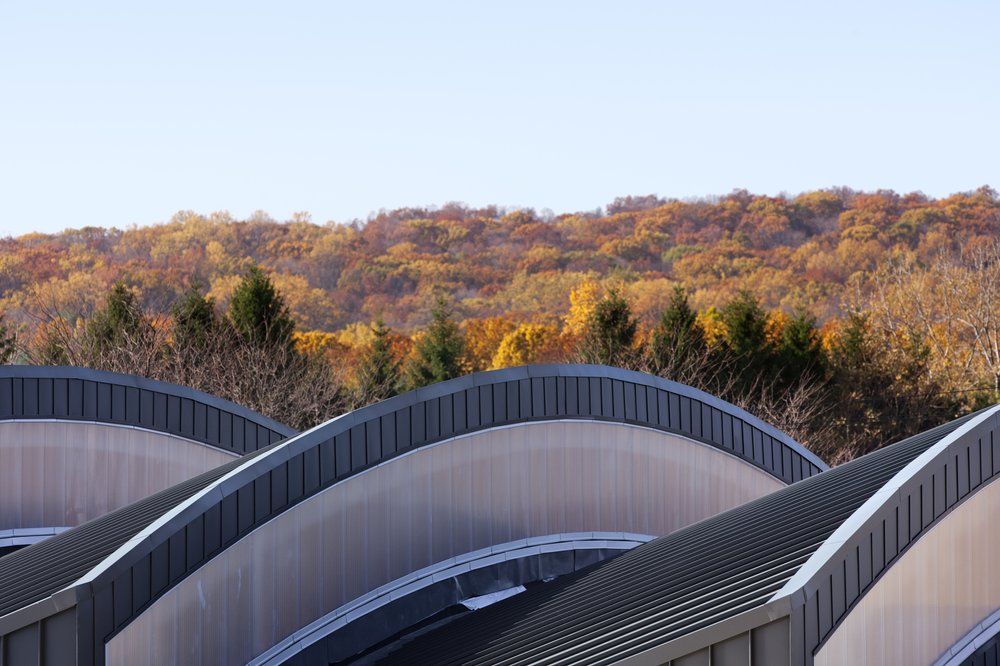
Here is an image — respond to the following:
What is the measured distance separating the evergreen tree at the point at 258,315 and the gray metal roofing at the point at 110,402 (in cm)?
2261

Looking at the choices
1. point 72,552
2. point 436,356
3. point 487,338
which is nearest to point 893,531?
point 72,552

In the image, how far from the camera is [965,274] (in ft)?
201

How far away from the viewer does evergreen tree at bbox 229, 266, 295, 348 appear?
42.1 meters

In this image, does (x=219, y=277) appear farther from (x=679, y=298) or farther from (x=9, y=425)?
(x=9, y=425)

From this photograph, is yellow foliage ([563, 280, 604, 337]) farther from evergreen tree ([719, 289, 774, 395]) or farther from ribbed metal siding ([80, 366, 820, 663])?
ribbed metal siding ([80, 366, 820, 663])

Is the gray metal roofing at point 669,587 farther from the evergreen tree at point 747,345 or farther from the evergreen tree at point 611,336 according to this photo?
the evergreen tree at point 747,345

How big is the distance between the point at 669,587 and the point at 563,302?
92.6m

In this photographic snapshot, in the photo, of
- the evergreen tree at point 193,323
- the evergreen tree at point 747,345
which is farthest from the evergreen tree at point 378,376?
the evergreen tree at point 747,345

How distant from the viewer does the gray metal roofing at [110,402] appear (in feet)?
59.4

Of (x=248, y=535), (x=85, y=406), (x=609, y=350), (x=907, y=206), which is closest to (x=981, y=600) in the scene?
(x=248, y=535)

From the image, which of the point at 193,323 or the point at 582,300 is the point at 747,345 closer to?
the point at 193,323

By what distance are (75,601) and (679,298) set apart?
123 feet

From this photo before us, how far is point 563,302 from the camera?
103 meters

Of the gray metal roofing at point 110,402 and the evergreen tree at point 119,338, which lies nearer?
the gray metal roofing at point 110,402
